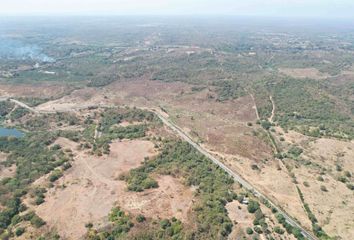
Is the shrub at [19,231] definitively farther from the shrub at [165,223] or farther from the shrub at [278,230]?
the shrub at [278,230]

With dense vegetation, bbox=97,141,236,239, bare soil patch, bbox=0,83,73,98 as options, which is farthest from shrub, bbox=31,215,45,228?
bare soil patch, bbox=0,83,73,98

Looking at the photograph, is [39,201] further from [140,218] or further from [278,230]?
[278,230]

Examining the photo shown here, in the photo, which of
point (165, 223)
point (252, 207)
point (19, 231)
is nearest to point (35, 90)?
point (19, 231)

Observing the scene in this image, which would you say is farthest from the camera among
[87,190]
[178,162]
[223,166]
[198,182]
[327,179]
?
[178,162]

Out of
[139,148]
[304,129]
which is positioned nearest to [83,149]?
[139,148]

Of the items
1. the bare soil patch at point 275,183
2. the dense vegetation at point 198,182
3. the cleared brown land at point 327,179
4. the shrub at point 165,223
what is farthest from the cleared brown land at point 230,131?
the shrub at point 165,223

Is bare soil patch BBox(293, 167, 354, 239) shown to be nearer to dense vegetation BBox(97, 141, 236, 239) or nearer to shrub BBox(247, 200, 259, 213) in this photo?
shrub BBox(247, 200, 259, 213)

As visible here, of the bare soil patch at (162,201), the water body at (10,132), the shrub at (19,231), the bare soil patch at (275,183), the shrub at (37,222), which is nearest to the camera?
the shrub at (19,231)

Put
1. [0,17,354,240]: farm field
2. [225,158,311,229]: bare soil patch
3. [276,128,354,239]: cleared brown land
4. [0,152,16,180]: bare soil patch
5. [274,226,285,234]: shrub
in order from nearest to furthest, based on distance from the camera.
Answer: [274,226,285,234]: shrub
[0,17,354,240]: farm field
[276,128,354,239]: cleared brown land
[225,158,311,229]: bare soil patch
[0,152,16,180]: bare soil patch

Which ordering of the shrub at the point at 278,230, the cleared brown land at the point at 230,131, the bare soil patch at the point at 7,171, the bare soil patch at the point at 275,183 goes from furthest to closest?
the bare soil patch at the point at 7,171 → the cleared brown land at the point at 230,131 → the bare soil patch at the point at 275,183 → the shrub at the point at 278,230

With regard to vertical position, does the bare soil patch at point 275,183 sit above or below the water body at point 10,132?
above
